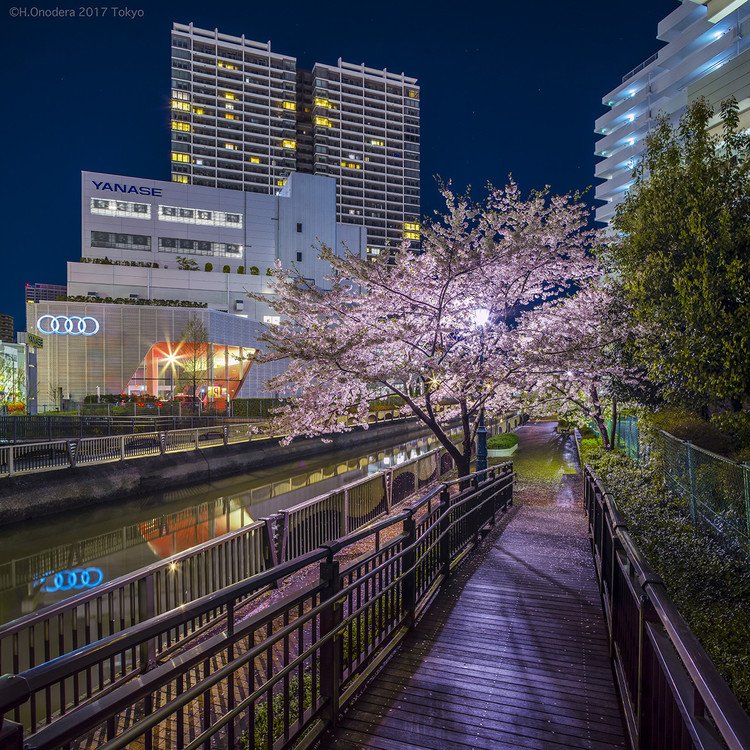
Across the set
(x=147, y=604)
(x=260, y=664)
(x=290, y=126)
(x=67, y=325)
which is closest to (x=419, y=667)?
(x=260, y=664)

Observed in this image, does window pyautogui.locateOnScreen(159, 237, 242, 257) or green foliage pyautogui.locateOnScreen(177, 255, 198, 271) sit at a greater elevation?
window pyautogui.locateOnScreen(159, 237, 242, 257)

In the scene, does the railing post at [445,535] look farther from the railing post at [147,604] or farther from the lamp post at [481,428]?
the lamp post at [481,428]

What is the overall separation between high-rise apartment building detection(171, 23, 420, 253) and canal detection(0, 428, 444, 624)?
280 ft

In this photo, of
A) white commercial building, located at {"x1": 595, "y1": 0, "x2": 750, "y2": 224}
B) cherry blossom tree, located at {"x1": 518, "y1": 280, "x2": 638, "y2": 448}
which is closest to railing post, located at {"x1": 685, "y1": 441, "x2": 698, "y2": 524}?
cherry blossom tree, located at {"x1": 518, "y1": 280, "x2": 638, "y2": 448}

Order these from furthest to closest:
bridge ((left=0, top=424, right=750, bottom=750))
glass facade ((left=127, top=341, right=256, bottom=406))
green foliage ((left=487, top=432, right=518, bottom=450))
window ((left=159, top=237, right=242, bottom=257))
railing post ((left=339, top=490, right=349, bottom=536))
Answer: window ((left=159, top=237, right=242, bottom=257)), glass facade ((left=127, top=341, right=256, bottom=406)), green foliage ((left=487, top=432, right=518, bottom=450)), railing post ((left=339, top=490, right=349, bottom=536)), bridge ((left=0, top=424, right=750, bottom=750))

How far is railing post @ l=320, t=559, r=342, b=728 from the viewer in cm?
387

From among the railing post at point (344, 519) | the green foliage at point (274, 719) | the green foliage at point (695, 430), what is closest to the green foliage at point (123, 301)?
the railing post at point (344, 519)

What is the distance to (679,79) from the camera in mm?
67062

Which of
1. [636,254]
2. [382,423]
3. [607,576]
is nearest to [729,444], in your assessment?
[636,254]

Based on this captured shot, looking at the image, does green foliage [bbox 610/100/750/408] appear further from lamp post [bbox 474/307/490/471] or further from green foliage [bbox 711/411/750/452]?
lamp post [bbox 474/307/490/471]

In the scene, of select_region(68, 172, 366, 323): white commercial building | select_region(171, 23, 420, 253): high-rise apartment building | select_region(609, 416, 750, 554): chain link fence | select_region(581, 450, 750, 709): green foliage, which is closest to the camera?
select_region(581, 450, 750, 709): green foliage

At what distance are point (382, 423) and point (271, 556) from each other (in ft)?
111

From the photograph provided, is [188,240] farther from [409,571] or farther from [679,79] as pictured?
[409,571]

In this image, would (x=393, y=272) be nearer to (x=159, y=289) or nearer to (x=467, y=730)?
(x=467, y=730)
